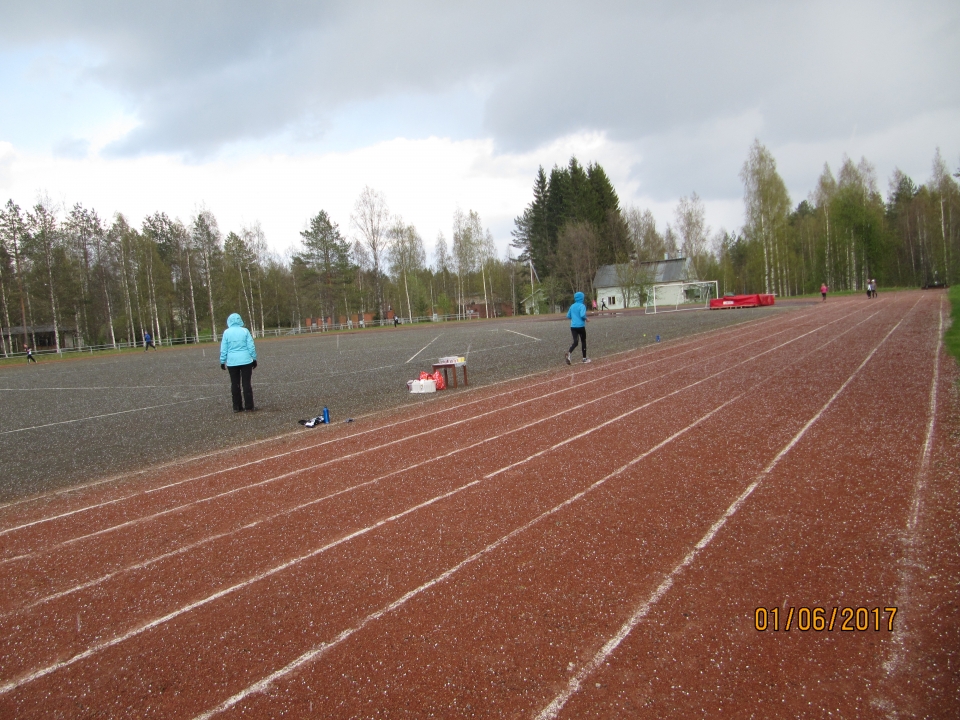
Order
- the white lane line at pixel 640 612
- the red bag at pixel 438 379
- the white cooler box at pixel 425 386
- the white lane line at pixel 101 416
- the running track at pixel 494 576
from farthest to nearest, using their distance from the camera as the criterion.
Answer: the red bag at pixel 438 379 → the white cooler box at pixel 425 386 → the white lane line at pixel 101 416 → the running track at pixel 494 576 → the white lane line at pixel 640 612

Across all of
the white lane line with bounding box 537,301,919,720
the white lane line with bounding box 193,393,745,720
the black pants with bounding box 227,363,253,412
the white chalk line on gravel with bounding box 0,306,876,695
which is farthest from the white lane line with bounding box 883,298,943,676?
the black pants with bounding box 227,363,253,412

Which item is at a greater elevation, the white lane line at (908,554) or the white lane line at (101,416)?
the white lane line at (101,416)

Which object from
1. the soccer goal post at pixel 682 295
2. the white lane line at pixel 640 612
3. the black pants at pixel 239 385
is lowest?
the white lane line at pixel 640 612

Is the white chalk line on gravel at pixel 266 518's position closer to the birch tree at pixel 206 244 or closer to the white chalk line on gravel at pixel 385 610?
the white chalk line on gravel at pixel 385 610

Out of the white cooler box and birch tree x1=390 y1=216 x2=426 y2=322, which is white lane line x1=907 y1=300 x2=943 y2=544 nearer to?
the white cooler box

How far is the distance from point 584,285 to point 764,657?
2725 inches

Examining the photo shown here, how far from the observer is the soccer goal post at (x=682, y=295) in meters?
56.9

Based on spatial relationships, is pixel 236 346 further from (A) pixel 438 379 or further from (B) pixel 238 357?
(A) pixel 438 379

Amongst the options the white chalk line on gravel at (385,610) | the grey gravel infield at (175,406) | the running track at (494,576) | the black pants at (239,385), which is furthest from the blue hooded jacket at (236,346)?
the white chalk line on gravel at (385,610)

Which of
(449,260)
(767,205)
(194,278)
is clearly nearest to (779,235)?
(767,205)

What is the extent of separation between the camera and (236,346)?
11.0 meters
